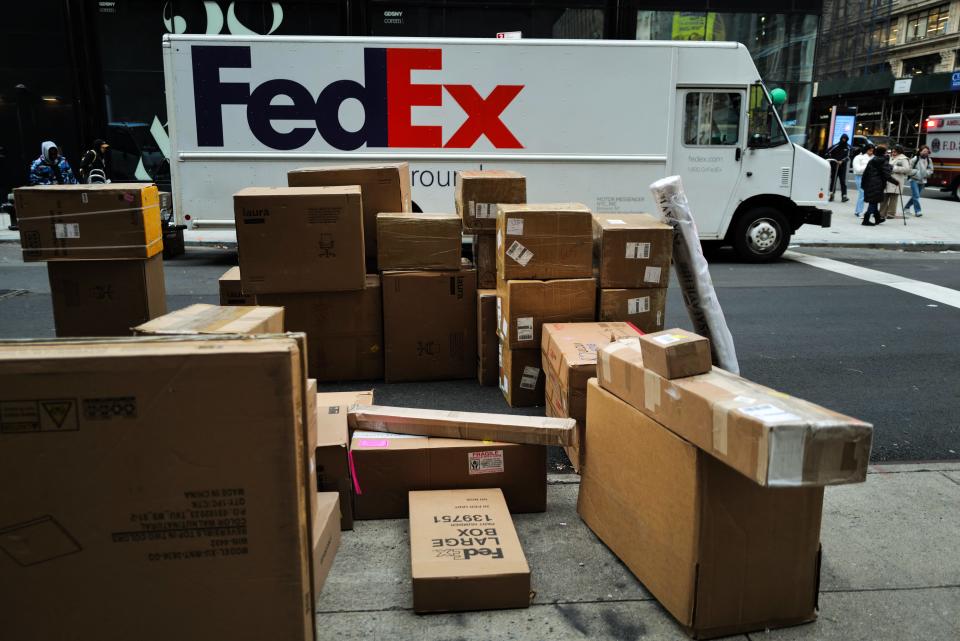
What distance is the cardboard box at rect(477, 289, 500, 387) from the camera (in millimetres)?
5918

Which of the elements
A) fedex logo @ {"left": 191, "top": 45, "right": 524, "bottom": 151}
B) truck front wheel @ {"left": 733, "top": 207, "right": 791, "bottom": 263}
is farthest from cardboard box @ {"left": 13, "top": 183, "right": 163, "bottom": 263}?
truck front wheel @ {"left": 733, "top": 207, "right": 791, "bottom": 263}

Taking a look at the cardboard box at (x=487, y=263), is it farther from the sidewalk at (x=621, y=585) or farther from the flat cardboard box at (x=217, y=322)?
the flat cardboard box at (x=217, y=322)

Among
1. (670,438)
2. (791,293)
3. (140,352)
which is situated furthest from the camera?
(791,293)

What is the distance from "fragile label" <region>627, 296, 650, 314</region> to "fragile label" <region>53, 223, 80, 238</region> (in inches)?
147

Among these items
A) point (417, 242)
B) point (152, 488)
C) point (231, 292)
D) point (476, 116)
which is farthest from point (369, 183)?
point (476, 116)

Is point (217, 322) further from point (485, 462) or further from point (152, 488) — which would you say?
point (485, 462)

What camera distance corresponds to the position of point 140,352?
6.72 feet

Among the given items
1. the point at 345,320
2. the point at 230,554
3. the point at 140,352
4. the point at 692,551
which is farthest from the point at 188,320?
the point at 345,320

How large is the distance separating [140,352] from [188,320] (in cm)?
74

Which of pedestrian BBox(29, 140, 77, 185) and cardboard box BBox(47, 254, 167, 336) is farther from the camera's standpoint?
pedestrian BBox(29, 140, 77, 185)

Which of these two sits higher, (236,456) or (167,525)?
(236,456)

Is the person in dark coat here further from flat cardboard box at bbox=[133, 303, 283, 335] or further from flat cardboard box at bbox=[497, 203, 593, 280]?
flat cardboard box at bbox=[133, 303, 283, 335]

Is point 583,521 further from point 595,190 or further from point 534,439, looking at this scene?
point 595,190

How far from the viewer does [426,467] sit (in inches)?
149
